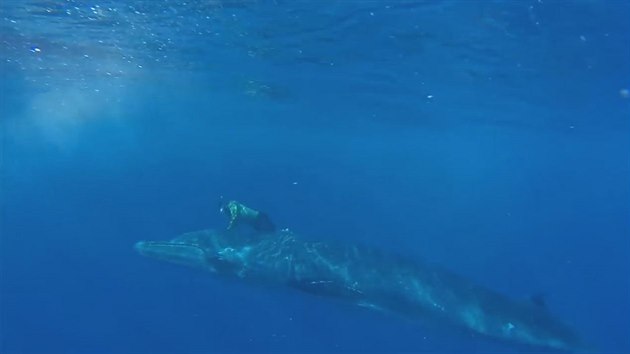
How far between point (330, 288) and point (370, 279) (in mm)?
987

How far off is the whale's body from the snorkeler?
0.90ft

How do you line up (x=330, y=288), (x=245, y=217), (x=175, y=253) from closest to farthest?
(x=330, y=288), (x=175, y=253), (x=245, y=217)

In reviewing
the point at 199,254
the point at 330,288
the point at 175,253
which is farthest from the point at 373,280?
the point at 175,253

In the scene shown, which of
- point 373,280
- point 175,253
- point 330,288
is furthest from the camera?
point 175,253

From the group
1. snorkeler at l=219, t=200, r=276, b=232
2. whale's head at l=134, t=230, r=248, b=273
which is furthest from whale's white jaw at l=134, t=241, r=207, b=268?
snorkeler at l=219, t=200, r=276, b=232

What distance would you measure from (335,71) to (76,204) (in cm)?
2230

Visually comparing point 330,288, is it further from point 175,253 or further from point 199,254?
point 175,253

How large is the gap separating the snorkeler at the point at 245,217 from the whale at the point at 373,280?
1.04 ft

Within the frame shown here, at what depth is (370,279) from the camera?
43.5ft

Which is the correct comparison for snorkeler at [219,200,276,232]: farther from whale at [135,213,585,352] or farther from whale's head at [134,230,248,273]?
whale's head at [134,230,248,273]

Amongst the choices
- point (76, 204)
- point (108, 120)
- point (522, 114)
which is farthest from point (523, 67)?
Answer: point (108, 120)

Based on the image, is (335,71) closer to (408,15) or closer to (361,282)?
(408,15)

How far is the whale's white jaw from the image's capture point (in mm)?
13820

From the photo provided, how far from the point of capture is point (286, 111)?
157 ft
